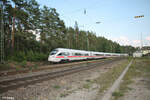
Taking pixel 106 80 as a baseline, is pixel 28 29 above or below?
above

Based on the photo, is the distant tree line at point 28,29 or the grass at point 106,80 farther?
the distant tree line at point 28,29

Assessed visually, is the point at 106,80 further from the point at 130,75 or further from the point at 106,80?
the point at 130,75

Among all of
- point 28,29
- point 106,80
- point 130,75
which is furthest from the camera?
point 28,29

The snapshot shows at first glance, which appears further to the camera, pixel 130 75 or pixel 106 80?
pixel 130 75

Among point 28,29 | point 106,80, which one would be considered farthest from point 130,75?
point 28,29

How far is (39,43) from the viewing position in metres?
30.4

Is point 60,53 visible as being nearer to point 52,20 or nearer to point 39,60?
point 39,60

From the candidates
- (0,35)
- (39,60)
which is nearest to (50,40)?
(39,60)

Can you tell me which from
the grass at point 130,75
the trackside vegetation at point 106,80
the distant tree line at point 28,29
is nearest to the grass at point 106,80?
the trackside vegetation at point 106,80

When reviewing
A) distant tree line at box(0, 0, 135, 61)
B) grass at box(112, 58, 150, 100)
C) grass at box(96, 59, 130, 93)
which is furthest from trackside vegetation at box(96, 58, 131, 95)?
distant tree line at box(0, 0, 135, 61)

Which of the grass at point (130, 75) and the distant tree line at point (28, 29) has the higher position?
the distant tree line at point (28, 29)

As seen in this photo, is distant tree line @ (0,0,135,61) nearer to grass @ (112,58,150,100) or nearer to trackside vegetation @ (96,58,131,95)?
trackside vegetation @ (96,58,131,95)

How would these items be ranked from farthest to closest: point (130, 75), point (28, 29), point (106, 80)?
1. point (28, 29)
2. point (130, 75)
3. point (106, 80)

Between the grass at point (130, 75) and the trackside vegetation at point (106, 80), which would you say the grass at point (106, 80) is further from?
the grass at point (130, 75)
